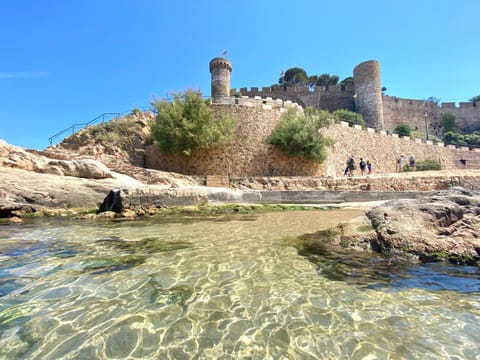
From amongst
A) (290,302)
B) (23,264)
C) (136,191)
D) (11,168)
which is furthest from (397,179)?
(11,168)

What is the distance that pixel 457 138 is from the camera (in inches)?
1559

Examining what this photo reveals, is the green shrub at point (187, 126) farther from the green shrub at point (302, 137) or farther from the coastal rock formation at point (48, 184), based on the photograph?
the coastal rock formation at point (48, 184)

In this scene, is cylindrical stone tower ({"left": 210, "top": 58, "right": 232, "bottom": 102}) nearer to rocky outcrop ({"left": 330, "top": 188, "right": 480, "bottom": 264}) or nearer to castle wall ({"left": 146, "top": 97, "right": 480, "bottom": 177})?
castle wall ({"left": 146, "top": 97, "right": 480, "bottom": 177})

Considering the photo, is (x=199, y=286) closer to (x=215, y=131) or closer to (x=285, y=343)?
(x=285, y=343)

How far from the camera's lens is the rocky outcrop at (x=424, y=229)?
378 cm

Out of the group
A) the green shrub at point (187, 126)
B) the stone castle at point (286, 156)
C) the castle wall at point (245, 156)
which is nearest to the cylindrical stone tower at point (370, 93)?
the stone castle at point (286, 156)

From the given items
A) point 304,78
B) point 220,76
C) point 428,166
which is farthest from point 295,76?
point 428,166

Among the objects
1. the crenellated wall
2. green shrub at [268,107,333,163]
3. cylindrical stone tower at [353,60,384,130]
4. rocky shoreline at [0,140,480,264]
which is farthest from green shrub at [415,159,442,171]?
the crenellated wall

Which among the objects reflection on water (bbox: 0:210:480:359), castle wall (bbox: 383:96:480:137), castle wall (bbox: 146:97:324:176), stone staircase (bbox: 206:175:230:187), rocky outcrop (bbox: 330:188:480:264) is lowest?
reflection on water (bbox: 0:210:480:359)

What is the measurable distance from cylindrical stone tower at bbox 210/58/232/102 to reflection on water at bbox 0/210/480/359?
2942 centimetres

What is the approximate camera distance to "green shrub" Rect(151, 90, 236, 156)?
1866 centimetres

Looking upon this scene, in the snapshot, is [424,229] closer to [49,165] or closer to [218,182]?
[218,182]

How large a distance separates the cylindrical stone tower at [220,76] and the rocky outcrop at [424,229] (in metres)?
29.0

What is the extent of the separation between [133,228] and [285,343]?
5.52 m
